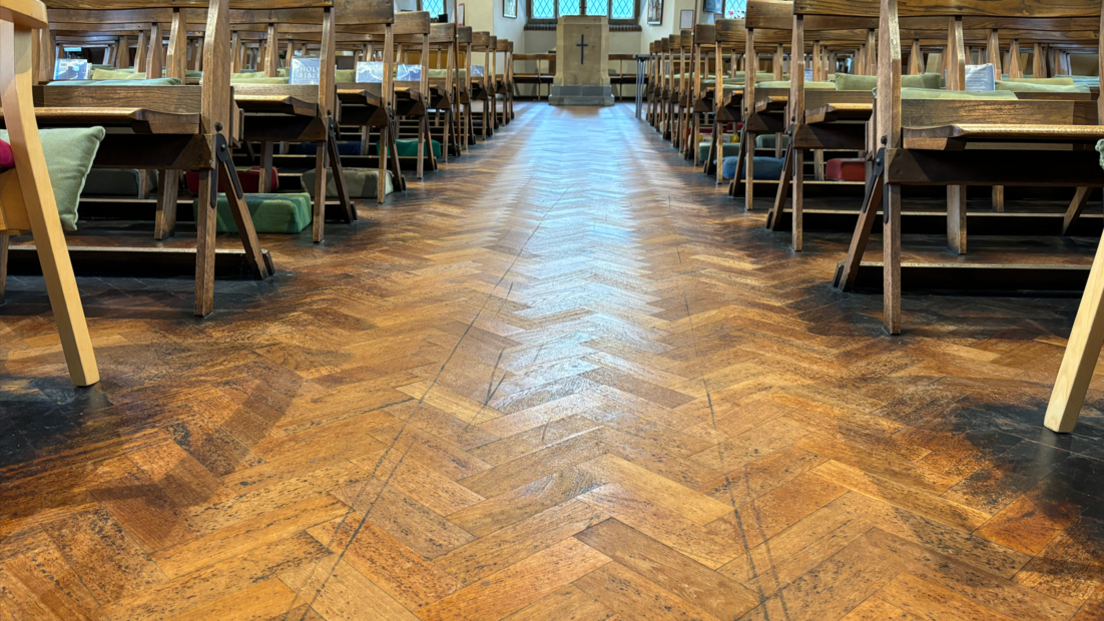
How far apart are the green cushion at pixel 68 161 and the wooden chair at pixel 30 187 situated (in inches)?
3.8

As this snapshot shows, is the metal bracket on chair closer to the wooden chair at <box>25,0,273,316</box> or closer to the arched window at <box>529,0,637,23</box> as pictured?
the wooden chair at <box>25,0,273,316</box>

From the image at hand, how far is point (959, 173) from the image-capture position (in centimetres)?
218

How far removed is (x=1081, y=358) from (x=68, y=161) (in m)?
1.95

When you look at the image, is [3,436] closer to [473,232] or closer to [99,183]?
[473,232]

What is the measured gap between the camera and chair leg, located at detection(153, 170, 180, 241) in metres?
3.20

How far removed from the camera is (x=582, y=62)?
16.9m

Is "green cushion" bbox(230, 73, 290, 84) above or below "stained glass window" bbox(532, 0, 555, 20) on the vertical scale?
below

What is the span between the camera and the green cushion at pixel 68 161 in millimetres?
1720

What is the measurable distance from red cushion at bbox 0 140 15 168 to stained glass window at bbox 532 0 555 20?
1978cm

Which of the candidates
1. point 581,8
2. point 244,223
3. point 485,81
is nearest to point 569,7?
point 581,8

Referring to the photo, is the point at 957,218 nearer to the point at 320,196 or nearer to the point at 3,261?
the point at 320,196

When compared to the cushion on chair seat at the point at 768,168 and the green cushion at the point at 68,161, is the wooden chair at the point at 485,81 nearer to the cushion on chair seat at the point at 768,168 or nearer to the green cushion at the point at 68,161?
the cushion on chair seat at the point at 768,168

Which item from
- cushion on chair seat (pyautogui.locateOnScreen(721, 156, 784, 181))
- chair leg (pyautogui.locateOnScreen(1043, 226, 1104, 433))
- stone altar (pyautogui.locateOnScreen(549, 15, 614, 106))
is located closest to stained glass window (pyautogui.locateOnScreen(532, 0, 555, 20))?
stone altar (pyautogui.locateOnScreen(549, 15, 614, 106))

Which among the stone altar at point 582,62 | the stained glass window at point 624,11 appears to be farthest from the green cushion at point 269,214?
the stained glass window at point 624,11
